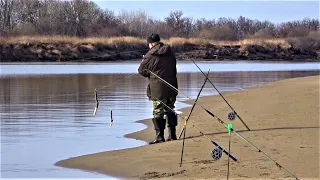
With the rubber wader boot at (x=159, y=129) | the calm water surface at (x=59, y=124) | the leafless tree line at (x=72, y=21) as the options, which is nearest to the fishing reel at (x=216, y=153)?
the calm water surface at (x=59, y=124)

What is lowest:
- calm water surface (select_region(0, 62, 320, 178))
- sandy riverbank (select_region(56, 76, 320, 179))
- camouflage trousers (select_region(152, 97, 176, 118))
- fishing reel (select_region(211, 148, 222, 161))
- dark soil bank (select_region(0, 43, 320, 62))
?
dark soil bank (select_region(0, 43, 320, 62))

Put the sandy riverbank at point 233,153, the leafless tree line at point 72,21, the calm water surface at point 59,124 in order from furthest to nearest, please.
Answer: the leafless tree line at point 72,21
the calm water surface at point 59,124
the sandy riverbank at point 233,153

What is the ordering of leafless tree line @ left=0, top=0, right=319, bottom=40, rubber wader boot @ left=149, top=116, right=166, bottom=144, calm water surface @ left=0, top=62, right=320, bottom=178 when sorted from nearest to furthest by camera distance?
calm water surface @ left=0, top=62, right=320, bottom=178
rubber wader boot @ left=149, top=116, right=166, bottom=144
leafless tree line @ left=0, top=0, right=319, bottom=40

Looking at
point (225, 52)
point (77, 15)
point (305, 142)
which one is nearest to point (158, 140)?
point (305, 142)

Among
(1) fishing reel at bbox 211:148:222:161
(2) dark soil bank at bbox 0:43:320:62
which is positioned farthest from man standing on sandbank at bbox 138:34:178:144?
(2) dark soil bank at bbox 0:43:320:62

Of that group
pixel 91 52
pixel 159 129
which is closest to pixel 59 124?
pixel 159 129

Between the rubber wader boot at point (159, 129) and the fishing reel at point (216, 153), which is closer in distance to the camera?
the fishing reel at point (216, 153)

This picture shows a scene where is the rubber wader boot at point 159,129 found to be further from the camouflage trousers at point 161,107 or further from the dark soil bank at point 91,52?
the dark soil bank at point 91,52

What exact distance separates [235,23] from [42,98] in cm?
7890

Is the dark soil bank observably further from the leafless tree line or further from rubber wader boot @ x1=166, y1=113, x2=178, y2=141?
rubber wader boot @ x1=166, y1=113, x2=178, y2=141

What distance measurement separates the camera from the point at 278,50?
6109 cm

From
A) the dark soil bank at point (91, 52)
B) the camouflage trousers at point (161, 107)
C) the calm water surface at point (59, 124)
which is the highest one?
the camouflage trousers at point (161, 107)

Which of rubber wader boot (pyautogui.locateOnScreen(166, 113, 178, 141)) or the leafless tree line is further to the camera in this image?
the leafless tree line

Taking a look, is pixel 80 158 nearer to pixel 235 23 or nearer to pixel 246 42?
pixel 246 42
